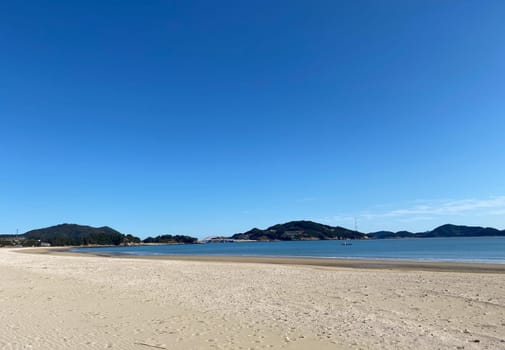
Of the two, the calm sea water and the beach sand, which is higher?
the calm sea water

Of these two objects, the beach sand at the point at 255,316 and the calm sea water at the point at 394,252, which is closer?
the beach sand at the point at 255,316

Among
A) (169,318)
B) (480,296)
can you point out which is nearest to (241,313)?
(169,318)

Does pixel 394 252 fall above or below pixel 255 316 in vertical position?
above

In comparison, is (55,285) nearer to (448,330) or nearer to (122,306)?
(122,306)

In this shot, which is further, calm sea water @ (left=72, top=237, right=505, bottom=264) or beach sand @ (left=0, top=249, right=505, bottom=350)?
calm sea water @ (left=72, top=237, right=505, bottom=264)

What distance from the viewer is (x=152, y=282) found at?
18.2m

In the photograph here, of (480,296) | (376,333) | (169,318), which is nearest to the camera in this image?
(376,333)

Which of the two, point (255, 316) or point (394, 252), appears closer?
point (255, 316)

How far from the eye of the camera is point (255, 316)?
1020 cm

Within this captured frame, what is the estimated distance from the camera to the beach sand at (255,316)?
7.83m

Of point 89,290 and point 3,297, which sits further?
point 89,290

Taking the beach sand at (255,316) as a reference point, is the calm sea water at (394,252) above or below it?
above

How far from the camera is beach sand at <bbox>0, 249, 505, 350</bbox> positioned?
783cm

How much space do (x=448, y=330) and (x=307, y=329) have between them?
316 cm
